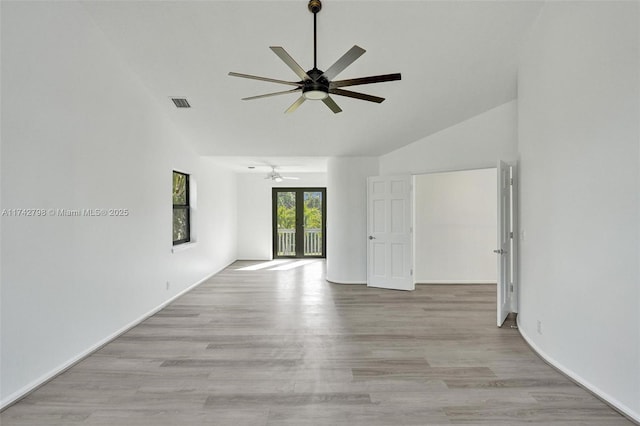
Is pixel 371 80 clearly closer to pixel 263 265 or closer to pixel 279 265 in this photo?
pixel 279 265

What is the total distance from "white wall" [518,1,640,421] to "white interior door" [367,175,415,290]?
2234 millimetres

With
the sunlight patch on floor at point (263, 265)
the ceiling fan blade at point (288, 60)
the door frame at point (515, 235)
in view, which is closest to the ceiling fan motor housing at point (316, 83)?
the ceiling fan blade at point (288, 60)

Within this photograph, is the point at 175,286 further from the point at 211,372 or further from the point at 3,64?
the point at 3,64

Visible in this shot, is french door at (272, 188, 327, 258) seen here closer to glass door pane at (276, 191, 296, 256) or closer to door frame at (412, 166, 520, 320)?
glass door pane at (276, 191, 296, 256)

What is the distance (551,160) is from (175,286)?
4938 millimetres

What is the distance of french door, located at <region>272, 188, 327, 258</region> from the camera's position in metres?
8.68

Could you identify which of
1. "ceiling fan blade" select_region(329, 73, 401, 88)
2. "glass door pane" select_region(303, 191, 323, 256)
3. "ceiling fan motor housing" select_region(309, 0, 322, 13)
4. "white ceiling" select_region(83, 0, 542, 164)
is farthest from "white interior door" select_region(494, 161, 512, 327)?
"glass door pane" select_region(303, 191, 323, 256)

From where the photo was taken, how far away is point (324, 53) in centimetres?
312

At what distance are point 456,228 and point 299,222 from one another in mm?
4287

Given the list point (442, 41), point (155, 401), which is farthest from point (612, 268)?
point (155, 401)

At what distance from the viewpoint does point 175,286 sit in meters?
4.70

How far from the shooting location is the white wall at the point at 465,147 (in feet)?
13.4

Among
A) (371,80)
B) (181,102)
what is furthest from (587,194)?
(181,102)

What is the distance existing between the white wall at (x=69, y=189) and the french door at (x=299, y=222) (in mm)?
4619
